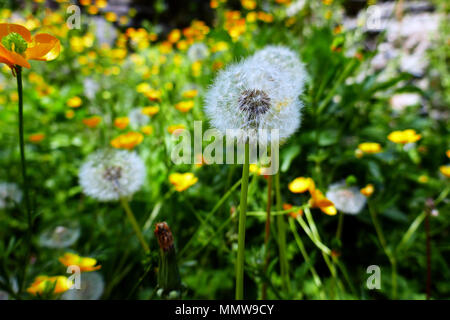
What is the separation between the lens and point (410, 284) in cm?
94

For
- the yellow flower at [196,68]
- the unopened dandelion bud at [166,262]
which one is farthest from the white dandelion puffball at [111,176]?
the yellow flower at [196,68]

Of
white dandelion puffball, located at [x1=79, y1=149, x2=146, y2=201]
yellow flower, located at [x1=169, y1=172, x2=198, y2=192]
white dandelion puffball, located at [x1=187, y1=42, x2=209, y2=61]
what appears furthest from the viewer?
white dandelion puffball, located at [x1=187, y1=42, x2=209, y2=61]

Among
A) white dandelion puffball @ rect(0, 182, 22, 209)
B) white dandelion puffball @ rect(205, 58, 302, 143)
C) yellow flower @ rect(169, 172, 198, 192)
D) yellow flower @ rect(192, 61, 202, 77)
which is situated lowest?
white dandelion puffball @ rect(0, 182, 22, 209)

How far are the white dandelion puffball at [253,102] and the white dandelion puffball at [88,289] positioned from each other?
1.75 ft

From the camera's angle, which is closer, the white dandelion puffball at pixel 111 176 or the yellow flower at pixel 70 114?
the white dandelion puffball at pixel 111 176

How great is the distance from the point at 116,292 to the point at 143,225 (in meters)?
0.20

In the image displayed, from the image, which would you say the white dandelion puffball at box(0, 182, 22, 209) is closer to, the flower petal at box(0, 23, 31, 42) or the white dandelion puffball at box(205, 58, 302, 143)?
the flower petal at box(0, 23, 31, 42)

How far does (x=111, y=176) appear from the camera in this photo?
2.70 feet

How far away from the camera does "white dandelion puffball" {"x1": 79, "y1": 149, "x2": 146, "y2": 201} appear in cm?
80

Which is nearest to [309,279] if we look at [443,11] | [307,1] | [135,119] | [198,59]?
[135,119]

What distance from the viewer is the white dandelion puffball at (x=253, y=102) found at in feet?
1.59

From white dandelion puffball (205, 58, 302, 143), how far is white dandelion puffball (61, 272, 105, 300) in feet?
1.75

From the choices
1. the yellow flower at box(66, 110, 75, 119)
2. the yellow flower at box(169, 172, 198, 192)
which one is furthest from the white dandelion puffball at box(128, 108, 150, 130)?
the yellow flower at box(169, 172, 198, 192)

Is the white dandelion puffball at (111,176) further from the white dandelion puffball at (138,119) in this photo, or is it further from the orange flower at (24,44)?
the white dandelion puffball at (138,119)
